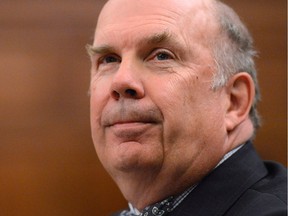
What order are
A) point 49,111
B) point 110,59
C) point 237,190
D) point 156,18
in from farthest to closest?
point 49,111 < point 110,59 < point 156,18 < point 237,190

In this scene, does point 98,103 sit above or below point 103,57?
below

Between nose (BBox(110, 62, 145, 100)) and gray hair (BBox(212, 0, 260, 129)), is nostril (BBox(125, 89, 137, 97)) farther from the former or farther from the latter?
gray hair (BBox(212, 0, 260, 129))

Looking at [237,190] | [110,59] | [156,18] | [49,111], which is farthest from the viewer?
[49,111]

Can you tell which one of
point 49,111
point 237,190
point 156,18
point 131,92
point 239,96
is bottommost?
point 237,190

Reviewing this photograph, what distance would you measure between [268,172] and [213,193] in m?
0.26

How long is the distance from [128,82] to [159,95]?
103mm

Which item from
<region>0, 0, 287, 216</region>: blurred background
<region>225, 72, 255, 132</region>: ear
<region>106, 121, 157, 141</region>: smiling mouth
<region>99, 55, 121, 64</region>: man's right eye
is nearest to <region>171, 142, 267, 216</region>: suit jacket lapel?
<region>225, 72, 255, 132</region>: ear

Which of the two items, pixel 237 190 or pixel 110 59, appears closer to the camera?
pixel 237 190

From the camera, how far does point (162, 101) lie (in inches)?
54.4

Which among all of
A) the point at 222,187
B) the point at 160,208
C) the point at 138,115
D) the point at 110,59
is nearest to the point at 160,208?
the point at 160,208

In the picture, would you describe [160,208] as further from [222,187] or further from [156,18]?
[156,18]

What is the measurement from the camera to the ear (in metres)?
1.51

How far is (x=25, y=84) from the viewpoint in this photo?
7.55ft

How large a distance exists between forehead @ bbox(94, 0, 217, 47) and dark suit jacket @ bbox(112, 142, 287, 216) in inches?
17.1
